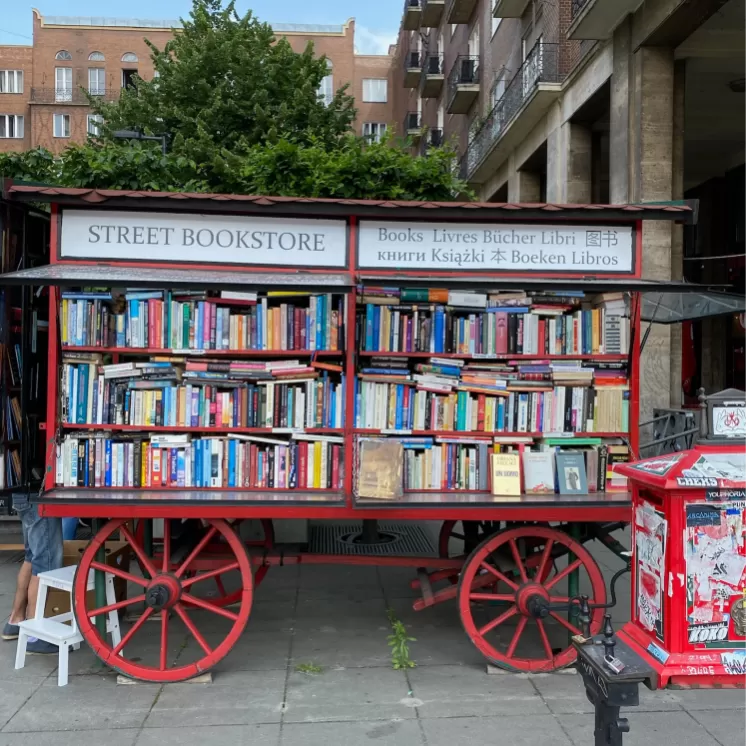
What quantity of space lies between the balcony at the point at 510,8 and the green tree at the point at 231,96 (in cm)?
435

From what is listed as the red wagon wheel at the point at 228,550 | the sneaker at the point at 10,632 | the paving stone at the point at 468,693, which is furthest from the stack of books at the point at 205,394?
the sneaker at the point at 10,632

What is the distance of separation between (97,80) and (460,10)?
29.5 meters

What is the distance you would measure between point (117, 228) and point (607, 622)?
12.8ft

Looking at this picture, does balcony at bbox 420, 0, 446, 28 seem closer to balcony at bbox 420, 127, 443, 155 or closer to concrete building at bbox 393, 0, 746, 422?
concrete building at bbox 393, 0, 746, 422

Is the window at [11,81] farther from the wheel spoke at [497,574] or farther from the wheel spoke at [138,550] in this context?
the wheel spoke at [497,574]

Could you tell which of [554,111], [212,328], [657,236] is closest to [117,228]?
[212,328]

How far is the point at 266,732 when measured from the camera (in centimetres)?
423

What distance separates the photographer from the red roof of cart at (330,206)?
4844mm

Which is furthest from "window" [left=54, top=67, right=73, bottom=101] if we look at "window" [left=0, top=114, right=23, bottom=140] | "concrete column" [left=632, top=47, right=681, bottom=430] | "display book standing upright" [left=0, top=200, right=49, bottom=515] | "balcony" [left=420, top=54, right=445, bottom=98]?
"display book standing upright" [left=0, top=200, right=49, bottom=515]

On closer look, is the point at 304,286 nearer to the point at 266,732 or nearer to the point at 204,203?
the point at 204,203

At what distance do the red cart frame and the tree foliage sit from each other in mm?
Answer: 5046

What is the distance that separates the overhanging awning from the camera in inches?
173

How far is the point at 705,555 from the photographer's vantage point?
3.11m

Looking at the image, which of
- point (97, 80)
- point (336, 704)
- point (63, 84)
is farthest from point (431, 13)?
point (336, 704)
